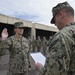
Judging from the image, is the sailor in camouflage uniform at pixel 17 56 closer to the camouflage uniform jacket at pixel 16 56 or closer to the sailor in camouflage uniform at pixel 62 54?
the camouflage uniform jacket at pixel 16 56

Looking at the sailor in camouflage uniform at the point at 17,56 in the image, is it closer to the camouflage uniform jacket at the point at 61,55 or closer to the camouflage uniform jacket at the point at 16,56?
the camouflage uniform jacket at the point at 16,56

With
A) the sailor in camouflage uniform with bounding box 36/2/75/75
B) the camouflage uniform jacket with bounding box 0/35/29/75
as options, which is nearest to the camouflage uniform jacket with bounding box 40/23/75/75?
the sailor in camouflage uniform with bounding box 36/2/75/75

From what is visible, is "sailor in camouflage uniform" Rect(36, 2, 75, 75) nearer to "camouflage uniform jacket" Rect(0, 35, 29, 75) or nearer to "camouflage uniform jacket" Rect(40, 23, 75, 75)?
"camouflage uniform jacket" Rect(40, 23, 75, 75)

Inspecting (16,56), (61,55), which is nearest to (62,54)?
(61,55)

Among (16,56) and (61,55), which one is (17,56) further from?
(61,55)

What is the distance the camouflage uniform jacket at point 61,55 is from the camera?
229 cm

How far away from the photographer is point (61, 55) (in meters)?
2.29

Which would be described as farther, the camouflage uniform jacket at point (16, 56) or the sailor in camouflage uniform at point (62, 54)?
the camouflage uniform jacket at point (16, 56)

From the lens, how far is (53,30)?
2077cm

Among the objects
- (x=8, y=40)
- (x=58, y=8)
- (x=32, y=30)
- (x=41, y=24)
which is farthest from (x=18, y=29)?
(x=41, y=24)

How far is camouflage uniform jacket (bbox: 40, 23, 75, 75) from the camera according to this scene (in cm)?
229

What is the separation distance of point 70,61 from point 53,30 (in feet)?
60.6

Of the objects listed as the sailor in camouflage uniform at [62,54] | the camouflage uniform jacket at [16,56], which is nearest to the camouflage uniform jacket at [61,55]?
the sailor in camouflage uniform at [62,54]

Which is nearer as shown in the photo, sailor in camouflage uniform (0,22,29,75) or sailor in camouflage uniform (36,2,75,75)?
sailor in camouflage uniform (36,2,75,75)
